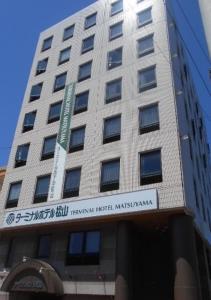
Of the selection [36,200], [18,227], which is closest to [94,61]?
[36,200]

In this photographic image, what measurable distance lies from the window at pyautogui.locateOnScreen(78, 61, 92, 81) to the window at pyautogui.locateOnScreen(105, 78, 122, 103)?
2.59 metres

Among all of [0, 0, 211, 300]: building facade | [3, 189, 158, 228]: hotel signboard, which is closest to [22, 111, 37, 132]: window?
[0, 0, 211, 300]: building facade

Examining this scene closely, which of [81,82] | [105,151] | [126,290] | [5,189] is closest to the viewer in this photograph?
[126,290]

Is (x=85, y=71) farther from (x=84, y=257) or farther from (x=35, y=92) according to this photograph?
(x=84, y=257)

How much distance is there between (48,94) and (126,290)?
53.6 feet

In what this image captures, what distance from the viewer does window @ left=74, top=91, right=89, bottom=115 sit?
22.5 m

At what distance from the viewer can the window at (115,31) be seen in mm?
24969

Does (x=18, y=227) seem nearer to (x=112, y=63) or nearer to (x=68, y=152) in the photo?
(x=68, y=152)

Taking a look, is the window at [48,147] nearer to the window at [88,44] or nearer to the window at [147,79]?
the window at [147,79]

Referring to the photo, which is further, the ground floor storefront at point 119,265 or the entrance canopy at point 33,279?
the entrance canopy at point 33,279

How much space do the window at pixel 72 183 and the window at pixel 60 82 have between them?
8240 millimetres

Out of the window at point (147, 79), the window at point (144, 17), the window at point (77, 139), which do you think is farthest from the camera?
the window at point (144, 17)

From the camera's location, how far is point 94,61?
24.6 m

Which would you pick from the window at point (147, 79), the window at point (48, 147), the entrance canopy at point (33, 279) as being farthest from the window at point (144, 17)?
the entrance canopy at point (33, 279)
